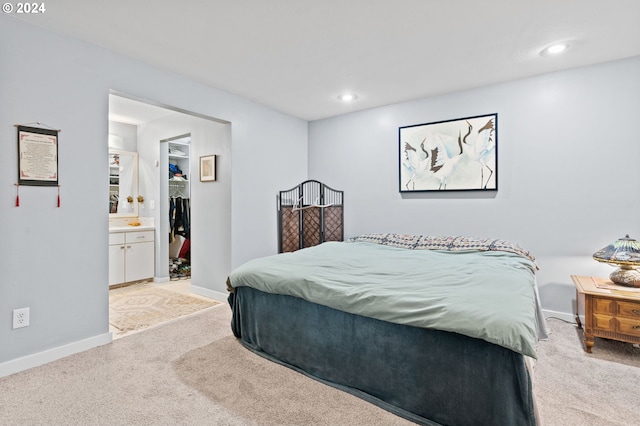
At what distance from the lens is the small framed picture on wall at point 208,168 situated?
12.8ft

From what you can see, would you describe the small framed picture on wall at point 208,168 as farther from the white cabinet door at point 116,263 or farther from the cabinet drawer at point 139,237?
the white cabinet door at point 116,263

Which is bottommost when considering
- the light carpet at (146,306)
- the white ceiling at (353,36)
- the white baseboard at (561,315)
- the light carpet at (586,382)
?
the light carpet at (146,306)

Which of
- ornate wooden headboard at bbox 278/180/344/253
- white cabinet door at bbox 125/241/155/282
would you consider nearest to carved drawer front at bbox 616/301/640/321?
ornate wooden headboard at bbox 278/180/344/253

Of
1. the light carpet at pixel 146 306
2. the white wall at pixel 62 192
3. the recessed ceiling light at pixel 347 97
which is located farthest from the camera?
the recessed ceiling light at pixel 347 97

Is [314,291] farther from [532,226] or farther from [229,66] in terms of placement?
[532,226]

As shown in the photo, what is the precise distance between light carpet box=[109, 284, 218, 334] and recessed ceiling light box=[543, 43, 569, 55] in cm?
411

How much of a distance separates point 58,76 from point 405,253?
125 inches

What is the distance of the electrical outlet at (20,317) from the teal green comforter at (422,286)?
137 centimetres

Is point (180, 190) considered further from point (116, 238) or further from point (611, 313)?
point (611, 313)

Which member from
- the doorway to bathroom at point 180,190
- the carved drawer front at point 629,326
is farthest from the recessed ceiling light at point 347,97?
the carved drawer front at point 629,326

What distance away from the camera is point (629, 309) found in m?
2.30

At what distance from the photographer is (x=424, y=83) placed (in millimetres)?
3320

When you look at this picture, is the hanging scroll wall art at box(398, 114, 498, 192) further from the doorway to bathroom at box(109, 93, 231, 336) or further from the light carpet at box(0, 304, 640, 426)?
the doorway to bathroom at box(109, 93, 231, 336)

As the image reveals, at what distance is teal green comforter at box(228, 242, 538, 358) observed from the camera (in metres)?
1.46
